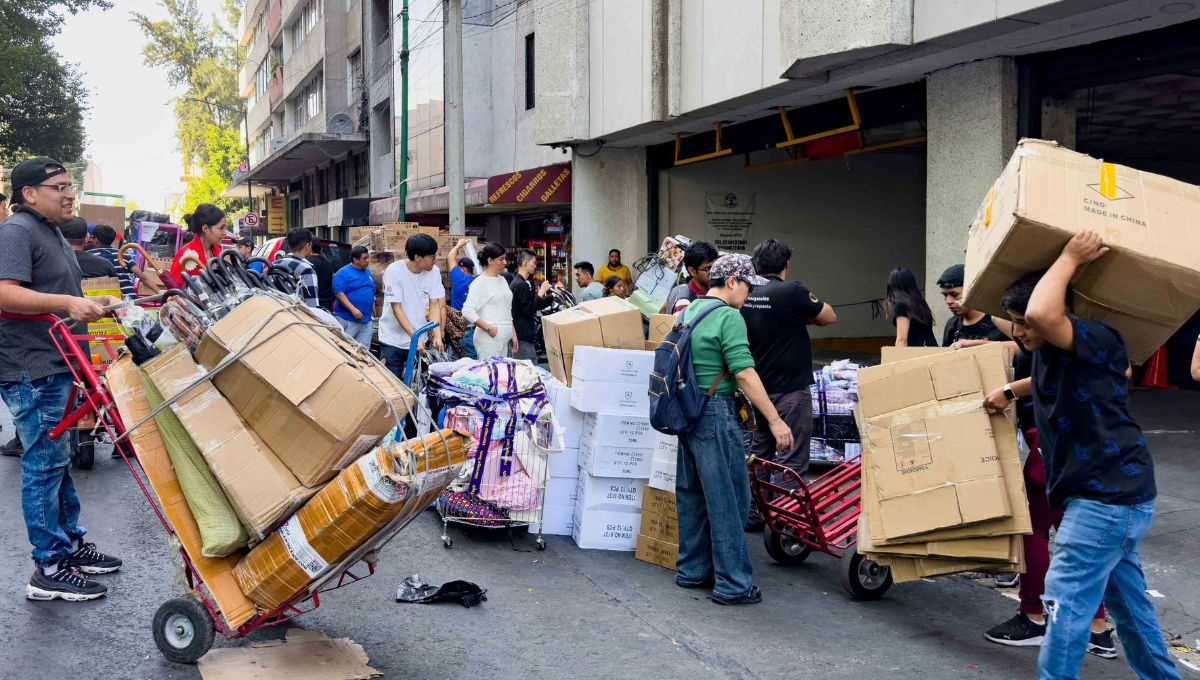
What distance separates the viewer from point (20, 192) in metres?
4.95

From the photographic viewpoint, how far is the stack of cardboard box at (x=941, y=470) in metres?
4.54

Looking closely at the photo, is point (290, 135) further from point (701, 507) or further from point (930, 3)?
point (701, 507)

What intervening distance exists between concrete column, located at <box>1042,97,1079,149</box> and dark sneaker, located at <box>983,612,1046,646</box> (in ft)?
21.0

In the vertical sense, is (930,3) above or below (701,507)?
above

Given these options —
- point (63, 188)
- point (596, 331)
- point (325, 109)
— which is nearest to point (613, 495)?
point (596, 331)

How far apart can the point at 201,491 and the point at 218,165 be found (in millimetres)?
73821

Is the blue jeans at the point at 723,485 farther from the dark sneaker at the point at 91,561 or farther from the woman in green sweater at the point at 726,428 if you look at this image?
the dark sneaker at the point at 91,561

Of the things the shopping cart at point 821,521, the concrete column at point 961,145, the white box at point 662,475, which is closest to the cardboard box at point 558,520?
the white box at point 662,475

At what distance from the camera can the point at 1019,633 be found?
4.87 metres

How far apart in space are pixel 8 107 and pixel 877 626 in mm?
42059

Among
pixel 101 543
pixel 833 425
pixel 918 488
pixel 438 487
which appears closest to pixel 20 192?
pixel 101 543

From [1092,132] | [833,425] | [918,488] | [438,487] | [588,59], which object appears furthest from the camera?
[588,59]

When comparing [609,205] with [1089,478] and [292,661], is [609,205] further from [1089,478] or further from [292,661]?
[1089,478]

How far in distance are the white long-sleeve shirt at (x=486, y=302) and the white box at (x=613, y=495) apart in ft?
9.02
